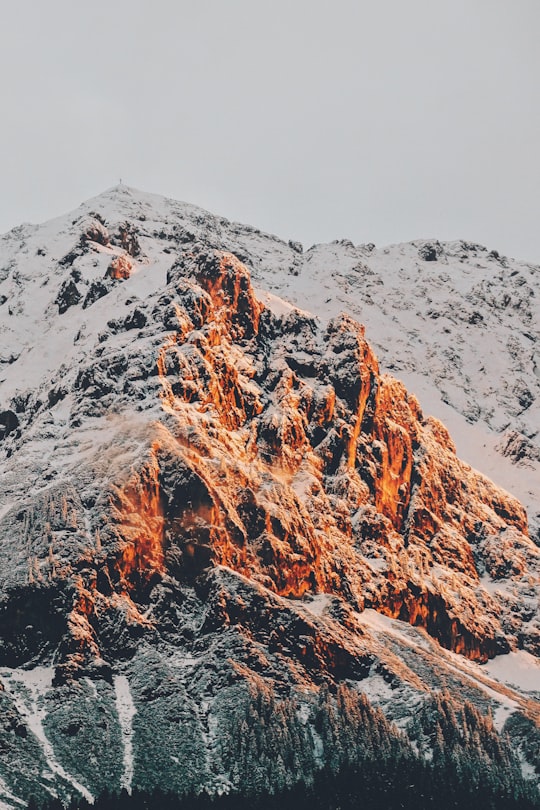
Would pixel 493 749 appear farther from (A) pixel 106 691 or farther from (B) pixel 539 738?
(A) pixel 106 691

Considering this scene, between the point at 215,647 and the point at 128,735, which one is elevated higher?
the point at 215,647

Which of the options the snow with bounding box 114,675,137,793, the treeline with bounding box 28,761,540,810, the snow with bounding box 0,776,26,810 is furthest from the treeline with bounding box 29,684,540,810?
the snow with bounding box 114,675,137,793

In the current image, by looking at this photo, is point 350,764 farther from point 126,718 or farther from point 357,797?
point 126,718

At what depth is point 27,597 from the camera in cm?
19775

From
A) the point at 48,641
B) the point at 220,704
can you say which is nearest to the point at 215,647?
the point at 220,704

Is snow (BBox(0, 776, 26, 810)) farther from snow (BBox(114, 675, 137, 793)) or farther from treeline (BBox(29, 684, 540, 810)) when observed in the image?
snow (BBox(114, 675, 137, 793))

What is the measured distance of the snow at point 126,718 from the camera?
177 metres

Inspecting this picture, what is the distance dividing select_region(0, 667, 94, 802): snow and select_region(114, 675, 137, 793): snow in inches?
248

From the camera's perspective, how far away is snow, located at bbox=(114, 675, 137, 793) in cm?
17662

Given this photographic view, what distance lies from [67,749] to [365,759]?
1624 inches

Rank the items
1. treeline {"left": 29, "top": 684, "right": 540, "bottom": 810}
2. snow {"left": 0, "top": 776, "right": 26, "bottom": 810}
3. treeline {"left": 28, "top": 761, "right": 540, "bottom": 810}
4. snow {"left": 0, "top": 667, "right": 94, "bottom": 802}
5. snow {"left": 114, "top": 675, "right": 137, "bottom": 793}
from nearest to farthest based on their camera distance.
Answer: snow {"left": 0, "top": 776, "right": 26, "bottom": 810} → treeline {"left": 28, "top": 761, "right": 540, "bottom": 810} → treeline {"left": 29, "top": 684, "right": 540, "bottom": 810} → snow {"left": 0, "top": 667, "right": 94, "bottom": 802} → snow {"left": 114, "top": 675, "right": 137, "bottom": 793}

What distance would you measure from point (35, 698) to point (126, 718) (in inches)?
527

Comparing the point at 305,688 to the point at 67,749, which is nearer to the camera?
the point at 67,749

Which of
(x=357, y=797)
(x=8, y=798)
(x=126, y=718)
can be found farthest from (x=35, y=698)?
(x=357, y=797)
